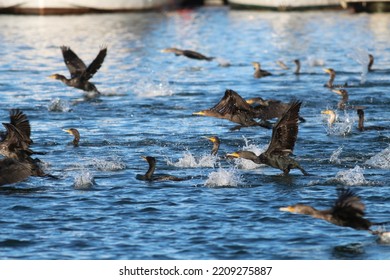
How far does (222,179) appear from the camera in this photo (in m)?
20.1

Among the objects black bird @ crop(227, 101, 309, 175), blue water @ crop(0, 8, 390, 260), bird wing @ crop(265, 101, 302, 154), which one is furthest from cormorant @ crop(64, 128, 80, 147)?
bird wing @ crop(265, 101, 302, 154)

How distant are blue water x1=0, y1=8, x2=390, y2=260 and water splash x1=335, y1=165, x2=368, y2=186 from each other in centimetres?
3

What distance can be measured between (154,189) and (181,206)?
1.40 metres

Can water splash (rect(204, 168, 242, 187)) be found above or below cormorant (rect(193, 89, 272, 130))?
below

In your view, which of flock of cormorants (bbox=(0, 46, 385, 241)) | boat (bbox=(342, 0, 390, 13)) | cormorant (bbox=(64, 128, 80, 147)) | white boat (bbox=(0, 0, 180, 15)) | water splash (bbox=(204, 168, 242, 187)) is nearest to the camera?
flock of cormorants (bbox=(0, 46, 385, 241))

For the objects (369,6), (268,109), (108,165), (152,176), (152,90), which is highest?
(268,109)

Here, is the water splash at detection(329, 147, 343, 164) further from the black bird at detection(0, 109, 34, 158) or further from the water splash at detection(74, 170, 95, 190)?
the black bird at detection(0, 109, 34, 158)

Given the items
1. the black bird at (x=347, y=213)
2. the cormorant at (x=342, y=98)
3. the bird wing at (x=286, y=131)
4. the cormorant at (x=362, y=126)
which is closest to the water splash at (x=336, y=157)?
the bird wing at (x=286, y=131)

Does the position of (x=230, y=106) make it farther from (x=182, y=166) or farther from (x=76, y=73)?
(x=76, y=73)

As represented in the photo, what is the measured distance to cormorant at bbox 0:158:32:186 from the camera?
62.0ft

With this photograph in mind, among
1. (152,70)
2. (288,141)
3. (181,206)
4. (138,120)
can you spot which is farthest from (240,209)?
(152,70)

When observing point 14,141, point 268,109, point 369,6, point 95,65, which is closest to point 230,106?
point 268,109

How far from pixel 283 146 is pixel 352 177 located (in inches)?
53.7

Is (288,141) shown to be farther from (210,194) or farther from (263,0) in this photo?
(263,0)
